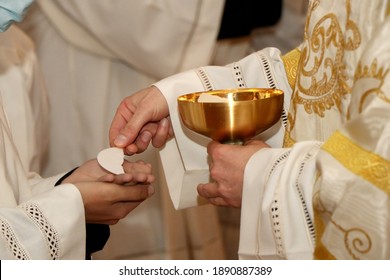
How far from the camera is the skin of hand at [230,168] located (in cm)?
132

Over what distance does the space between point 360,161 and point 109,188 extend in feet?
2.00

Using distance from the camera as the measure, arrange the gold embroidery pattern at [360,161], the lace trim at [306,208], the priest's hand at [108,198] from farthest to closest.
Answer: the priest's hand at [108,198] < the lace trim at [306,208] < the gold embroidery pattern at [360,161]

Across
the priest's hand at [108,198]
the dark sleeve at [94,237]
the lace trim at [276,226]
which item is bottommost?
the dark sleeve at [94,237]

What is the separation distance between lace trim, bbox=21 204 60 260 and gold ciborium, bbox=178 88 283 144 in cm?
34

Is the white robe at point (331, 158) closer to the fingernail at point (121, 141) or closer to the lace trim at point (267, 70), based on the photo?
the lace trim at point (267, 70)

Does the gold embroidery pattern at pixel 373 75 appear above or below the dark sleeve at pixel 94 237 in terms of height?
above

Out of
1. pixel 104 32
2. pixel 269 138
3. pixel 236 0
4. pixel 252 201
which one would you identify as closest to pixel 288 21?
pixel 236 0

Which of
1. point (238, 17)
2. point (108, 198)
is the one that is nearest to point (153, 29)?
point (238, 17)

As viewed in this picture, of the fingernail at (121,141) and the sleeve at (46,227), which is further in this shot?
the fingernail at (121,141)

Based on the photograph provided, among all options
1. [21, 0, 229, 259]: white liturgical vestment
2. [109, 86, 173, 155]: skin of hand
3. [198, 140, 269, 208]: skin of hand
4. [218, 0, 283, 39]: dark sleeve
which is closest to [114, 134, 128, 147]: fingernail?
[109, 86, 173, 155]: skin of hand

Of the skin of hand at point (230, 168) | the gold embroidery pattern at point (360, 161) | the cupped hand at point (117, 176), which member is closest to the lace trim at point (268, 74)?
the skin of hand at point (230, 168)

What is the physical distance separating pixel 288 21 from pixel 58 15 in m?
1.63

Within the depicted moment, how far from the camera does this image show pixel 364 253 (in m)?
1.10

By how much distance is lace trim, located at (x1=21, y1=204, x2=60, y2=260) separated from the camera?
1361 millimetres
